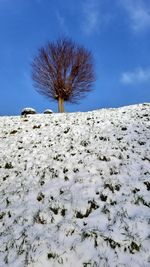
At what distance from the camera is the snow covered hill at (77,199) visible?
425 centimetres

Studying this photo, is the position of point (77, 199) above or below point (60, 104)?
below

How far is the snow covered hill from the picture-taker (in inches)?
167

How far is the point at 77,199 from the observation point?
6.05m

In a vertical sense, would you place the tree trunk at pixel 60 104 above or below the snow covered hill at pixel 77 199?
above

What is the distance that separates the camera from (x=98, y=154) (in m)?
9.06

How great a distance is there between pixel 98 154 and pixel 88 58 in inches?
847

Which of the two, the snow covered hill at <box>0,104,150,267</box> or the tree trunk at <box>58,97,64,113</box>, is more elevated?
the tree trunk at <box>58,97,64,113</box>

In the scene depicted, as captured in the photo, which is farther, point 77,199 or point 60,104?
point 60,104

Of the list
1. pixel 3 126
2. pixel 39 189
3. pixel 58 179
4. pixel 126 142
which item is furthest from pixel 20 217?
pixel 3 126

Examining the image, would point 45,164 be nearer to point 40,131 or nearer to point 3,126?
point 40,131

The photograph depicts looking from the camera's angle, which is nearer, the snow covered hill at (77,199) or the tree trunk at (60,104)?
the snow covered hill at (77,199)

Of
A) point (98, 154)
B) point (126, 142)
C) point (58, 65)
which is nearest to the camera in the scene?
point (98, 154)

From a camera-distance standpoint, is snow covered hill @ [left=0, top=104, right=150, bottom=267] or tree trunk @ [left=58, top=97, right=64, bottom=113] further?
tree trunk @ [left=58, top=97, right=64, bottom=113]

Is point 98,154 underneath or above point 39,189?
above
